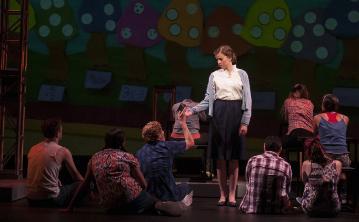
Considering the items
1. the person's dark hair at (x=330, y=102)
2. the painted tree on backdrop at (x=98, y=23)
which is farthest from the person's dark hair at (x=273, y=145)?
the painted tree on backdrop at (x=98, y=23)

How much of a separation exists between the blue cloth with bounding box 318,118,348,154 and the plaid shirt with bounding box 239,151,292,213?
809mm

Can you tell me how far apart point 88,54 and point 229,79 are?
150 inches

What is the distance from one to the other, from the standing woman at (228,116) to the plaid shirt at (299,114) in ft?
4.99

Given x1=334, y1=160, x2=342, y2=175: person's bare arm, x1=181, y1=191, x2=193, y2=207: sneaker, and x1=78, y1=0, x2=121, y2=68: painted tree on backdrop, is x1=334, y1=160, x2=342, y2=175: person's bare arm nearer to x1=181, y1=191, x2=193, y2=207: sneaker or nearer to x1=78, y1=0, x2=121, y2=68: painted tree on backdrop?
x1=181, y1=191, x2=193, y2=207: sneaker

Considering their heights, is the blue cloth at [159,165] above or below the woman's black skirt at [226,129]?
below

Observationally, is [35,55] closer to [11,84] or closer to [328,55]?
[11,84]

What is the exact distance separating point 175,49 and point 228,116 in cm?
337

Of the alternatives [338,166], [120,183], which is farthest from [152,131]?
[338,166]

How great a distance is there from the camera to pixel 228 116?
682 centimetres

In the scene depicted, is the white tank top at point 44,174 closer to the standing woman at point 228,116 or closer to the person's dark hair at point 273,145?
the standing woman at point 228,116

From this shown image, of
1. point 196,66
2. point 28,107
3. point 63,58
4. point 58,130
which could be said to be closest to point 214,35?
point 196,66

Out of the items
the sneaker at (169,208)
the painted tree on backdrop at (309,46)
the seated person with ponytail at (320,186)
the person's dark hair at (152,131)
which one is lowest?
the sneaker at (169,208)

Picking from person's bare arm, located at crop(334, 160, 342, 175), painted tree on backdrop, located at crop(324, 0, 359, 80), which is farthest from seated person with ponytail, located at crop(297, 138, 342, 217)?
painted tree on backdrop, located at crop(324, 0, 359, 80)

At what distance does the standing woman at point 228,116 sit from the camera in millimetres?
6789
